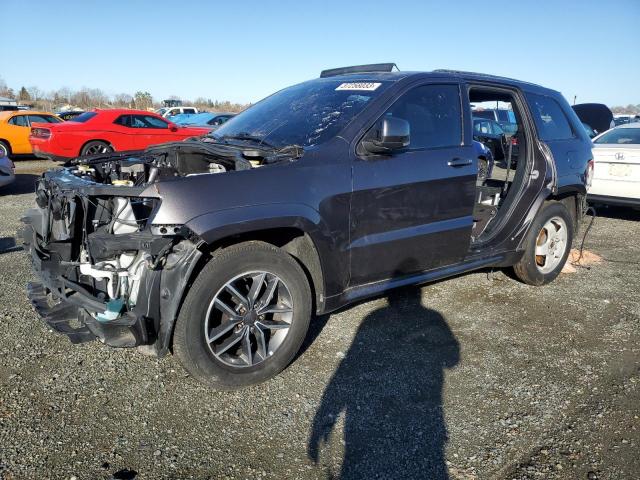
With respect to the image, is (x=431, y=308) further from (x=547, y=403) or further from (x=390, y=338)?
(x=547, y=403)

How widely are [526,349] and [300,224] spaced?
1.99 m

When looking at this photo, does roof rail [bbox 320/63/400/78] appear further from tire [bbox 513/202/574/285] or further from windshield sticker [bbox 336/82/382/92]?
tire [bbox 513/202/574/285]

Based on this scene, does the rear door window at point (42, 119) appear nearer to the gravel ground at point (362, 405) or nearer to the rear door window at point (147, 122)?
the rear door window at point (147, 122)

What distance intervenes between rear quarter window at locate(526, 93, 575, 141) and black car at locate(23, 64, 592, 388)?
2.08 feet

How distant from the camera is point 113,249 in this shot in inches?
105

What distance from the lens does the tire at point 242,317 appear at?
9.12ft

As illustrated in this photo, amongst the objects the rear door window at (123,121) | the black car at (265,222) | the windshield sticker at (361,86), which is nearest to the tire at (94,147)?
the rear door window at (123,121)

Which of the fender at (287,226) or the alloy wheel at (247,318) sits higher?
the fender at (287,226)

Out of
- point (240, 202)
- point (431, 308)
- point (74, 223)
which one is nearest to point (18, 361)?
point (74, 223)

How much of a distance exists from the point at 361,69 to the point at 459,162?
1240mm

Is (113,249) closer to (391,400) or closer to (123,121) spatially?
(391,400)

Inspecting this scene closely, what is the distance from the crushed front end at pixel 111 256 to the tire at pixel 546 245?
117 inches

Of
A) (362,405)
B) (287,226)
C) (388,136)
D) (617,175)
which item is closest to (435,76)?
(388,136)

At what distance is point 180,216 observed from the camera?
8.60 feet
